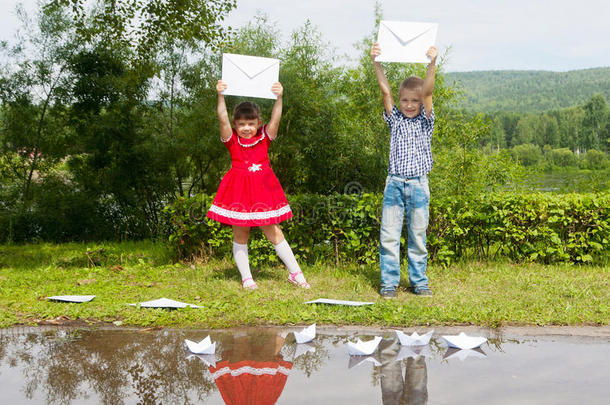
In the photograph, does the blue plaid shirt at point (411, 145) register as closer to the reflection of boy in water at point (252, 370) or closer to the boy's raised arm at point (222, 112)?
the boy's raised arm at point (222, 112)

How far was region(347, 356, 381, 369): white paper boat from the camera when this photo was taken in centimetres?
326

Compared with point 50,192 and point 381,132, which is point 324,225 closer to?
point 381,132

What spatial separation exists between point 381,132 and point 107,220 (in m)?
6.02

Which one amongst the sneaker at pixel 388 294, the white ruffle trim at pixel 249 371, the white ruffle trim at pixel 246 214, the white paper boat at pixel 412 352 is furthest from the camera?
the white ruffle trim at pixel 246 214

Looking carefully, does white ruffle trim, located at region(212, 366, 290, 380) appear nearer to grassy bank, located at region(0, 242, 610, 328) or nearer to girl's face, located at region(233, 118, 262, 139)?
grassy bank, located at region(0, 242, 610, 328)

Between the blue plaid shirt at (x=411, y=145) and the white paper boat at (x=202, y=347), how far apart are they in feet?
7.45

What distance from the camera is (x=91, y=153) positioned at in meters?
10.5

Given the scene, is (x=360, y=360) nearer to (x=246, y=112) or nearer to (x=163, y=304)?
(x=163, y=304)

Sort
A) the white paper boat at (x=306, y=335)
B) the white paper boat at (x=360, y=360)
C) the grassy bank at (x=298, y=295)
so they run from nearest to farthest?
1. the white paper boat at (x=360, y=360)
2. the white paper boat at (x=306, y=335)
3. the grassy bank at (x=298, y=295)

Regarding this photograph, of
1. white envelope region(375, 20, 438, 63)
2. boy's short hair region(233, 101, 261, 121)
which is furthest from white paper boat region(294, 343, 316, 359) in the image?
white envelope region(375, 20, 438, 63)

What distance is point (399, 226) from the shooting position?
4.98 m

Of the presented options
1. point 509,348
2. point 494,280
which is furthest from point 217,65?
point 509,348

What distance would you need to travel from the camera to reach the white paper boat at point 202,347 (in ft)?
11.3

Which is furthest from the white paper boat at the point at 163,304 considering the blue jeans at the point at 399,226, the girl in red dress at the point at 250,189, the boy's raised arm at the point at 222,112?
the blue jeans at the point at 399,226
